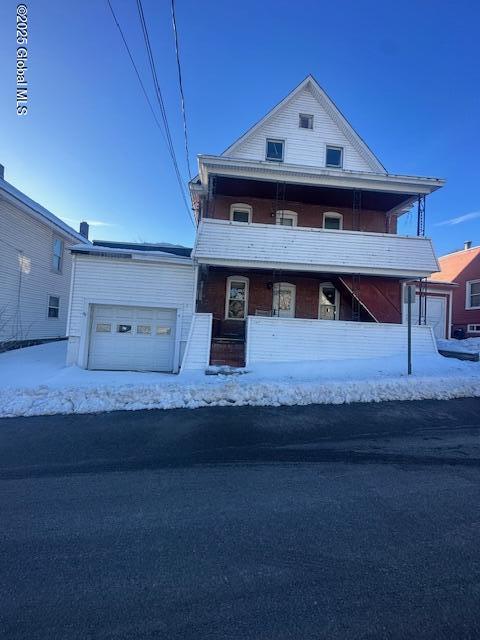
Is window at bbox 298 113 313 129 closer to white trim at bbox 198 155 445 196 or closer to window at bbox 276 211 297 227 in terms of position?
window at bbox 276 211 297 227

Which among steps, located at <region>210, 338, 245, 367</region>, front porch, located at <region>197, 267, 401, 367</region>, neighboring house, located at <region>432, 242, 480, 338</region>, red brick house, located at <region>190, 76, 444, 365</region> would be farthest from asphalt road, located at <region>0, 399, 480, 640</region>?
neighboring house, located at <region>432, 242, 480, 338</region>

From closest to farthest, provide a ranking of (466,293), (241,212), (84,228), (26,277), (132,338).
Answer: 1. (132,338)
2. (241,212)
3. (26,277)
4. (466,293)
5. (84,228)

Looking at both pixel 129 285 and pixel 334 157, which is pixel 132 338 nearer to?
pixel 129 285

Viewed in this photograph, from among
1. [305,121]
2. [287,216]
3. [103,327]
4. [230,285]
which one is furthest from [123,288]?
[305,121]

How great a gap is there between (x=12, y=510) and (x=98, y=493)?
779 mm

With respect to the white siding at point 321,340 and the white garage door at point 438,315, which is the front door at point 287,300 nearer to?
the white siding at point 321,340

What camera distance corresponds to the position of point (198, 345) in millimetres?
11188

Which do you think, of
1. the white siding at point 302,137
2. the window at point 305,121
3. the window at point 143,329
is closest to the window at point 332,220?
the white siding at point 302,137

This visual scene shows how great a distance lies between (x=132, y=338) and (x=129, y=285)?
1953 mm

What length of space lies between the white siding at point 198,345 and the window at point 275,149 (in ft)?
28.3

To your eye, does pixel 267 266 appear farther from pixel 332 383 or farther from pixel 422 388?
pixel 422 388

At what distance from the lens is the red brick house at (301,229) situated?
1227 cm

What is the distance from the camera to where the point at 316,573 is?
249 centimetres

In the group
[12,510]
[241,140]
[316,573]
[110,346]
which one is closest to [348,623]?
[316,573]
